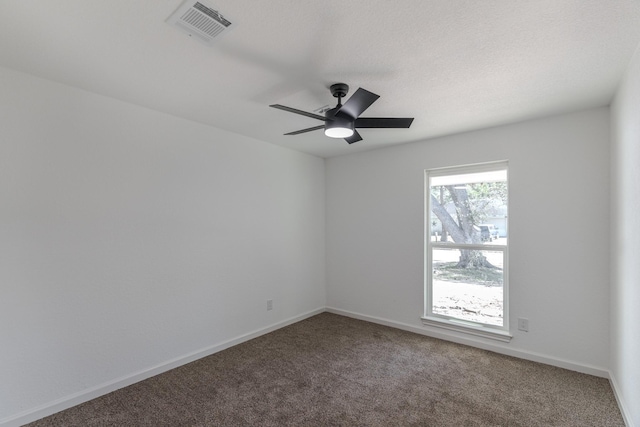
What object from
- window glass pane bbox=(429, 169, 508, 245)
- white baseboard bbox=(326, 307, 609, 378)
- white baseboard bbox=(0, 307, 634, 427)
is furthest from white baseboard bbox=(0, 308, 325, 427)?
window glass pane bbox=(429, 169, 508, 245)

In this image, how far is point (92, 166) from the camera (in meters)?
2.47

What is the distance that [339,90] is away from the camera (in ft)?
7.60

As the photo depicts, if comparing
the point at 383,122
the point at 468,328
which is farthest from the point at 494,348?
the point at 383,122

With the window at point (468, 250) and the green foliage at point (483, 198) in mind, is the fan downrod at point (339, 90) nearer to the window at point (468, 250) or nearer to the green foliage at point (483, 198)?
the window at point (468, 250)

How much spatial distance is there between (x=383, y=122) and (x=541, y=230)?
6.80 ft

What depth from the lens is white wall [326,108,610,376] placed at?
2758 mm

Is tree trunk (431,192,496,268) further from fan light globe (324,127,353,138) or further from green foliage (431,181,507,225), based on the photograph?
fan light globe (324,127,353,138)

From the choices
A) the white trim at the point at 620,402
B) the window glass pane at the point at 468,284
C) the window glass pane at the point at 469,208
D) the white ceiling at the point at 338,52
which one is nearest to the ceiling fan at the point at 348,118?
the white ceiling at the point at 338,52

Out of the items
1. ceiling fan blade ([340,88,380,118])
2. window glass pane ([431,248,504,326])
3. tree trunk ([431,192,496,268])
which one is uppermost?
ceiling fan blade ([340,88,380,118])

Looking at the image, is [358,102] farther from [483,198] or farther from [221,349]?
[221,349]

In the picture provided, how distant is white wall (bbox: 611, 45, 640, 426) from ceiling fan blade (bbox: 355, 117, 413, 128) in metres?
1.37

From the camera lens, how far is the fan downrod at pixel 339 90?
7.50 feet

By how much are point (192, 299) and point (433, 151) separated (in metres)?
3.23

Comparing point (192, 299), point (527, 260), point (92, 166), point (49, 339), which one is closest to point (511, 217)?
point (527, 260)
